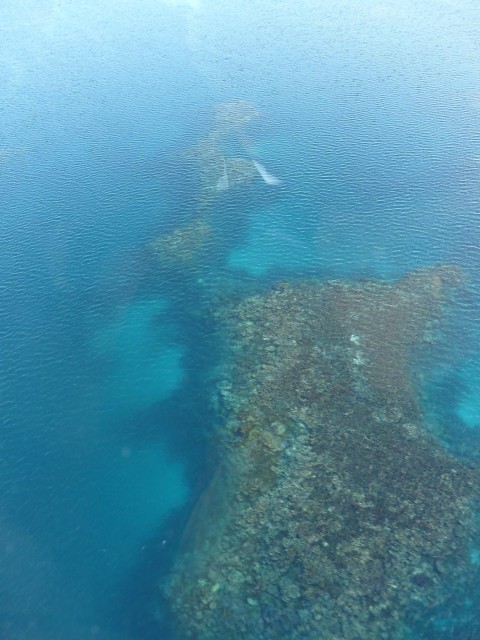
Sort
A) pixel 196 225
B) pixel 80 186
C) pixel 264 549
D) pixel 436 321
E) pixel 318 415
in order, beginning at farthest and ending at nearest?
pixel 80 186, pixel 196 225, pixel 436 321, pixel 318 415, pixel 264 549

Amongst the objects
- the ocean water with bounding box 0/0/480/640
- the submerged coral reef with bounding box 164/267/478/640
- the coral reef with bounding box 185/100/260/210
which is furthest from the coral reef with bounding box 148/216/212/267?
the submerged coral reef with bounding box 164/267/478/640

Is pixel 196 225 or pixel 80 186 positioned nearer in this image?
pixel 196 225

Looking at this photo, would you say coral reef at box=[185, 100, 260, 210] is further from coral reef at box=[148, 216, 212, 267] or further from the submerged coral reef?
the submerged coral reef

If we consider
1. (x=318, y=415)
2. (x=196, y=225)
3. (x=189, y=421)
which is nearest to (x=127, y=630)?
(x=189, y=421)

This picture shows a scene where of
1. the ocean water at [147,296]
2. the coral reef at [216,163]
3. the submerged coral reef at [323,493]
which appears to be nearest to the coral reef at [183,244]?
the ocean water at [147,296]

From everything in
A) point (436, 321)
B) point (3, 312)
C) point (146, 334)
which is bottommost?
point (436, 321)

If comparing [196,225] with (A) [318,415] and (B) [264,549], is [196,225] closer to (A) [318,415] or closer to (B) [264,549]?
(A) [318,415]
